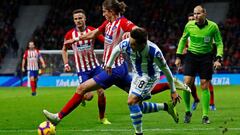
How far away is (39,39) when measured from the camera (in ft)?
138

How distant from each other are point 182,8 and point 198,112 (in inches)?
1090

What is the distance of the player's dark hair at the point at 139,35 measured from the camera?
8.94m

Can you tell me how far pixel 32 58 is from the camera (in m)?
28.2

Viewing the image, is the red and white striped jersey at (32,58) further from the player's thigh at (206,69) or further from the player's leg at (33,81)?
the player's thigh at (206,69)

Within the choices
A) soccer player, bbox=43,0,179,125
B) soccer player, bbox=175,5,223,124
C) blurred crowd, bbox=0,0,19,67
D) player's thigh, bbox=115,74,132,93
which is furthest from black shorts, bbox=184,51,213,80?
blurred crowd, bbox=0,0,19,67

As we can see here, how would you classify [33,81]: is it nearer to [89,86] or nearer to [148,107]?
[89,86]

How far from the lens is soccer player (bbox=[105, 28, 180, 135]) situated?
9.14 meters

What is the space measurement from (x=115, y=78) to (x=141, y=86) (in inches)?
51.0

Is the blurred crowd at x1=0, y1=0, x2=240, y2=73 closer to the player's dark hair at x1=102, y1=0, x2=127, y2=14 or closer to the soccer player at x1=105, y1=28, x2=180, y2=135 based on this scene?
the player's dark hair at x1=102, y1=0, x2=127, y2=14

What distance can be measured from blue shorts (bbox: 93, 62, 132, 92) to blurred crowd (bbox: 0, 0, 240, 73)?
24769mm

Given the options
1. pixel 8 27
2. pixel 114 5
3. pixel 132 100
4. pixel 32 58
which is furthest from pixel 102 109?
pixel 8 27

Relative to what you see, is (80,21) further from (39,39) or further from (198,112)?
(39,39)

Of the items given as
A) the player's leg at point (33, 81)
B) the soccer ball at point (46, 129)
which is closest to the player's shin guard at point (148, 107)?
the soccer ball at point (46, 129)

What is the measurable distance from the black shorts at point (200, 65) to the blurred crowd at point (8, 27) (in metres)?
30.9
